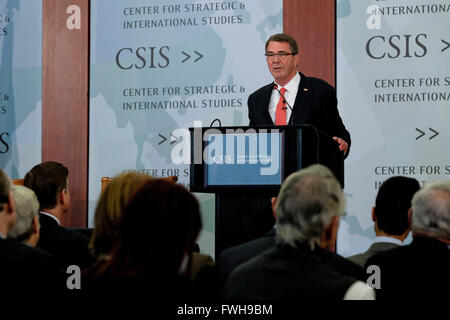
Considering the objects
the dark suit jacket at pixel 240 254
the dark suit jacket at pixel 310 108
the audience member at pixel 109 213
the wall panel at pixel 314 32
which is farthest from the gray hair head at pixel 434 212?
the wall panel at pixel 314 32

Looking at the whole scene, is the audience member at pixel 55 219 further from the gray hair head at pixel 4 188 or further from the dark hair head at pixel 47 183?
the gray hair head at pixel 4 188

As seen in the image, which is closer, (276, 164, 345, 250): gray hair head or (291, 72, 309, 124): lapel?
(276, 164, 345, 250): gray hair head

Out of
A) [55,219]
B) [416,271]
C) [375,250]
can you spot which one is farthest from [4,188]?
[375,250]

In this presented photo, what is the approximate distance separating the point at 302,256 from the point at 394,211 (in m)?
1.20

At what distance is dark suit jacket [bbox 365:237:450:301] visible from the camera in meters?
2.28

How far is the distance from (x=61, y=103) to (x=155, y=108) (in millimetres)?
966

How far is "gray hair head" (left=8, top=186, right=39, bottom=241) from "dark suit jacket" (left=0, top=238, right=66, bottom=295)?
0.57 meters

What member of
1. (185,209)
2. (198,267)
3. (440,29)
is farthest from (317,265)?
(440,29)

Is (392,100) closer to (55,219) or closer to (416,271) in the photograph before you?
(55,219)

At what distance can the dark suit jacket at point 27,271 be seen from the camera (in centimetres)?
200

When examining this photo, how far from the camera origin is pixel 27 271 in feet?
6.75

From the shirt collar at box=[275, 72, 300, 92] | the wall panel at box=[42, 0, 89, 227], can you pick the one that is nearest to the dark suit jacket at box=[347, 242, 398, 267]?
the shirt collar at box=[275, 72, 300, 92]

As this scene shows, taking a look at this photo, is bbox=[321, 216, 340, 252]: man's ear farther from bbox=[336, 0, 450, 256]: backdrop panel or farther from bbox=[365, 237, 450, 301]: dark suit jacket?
bbox=[336, 0, 450, 256]: backdrop panel

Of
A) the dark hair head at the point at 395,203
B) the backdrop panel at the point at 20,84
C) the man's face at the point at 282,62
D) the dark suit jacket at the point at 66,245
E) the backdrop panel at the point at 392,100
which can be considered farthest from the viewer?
the backdrop panel at the point at 20,84
